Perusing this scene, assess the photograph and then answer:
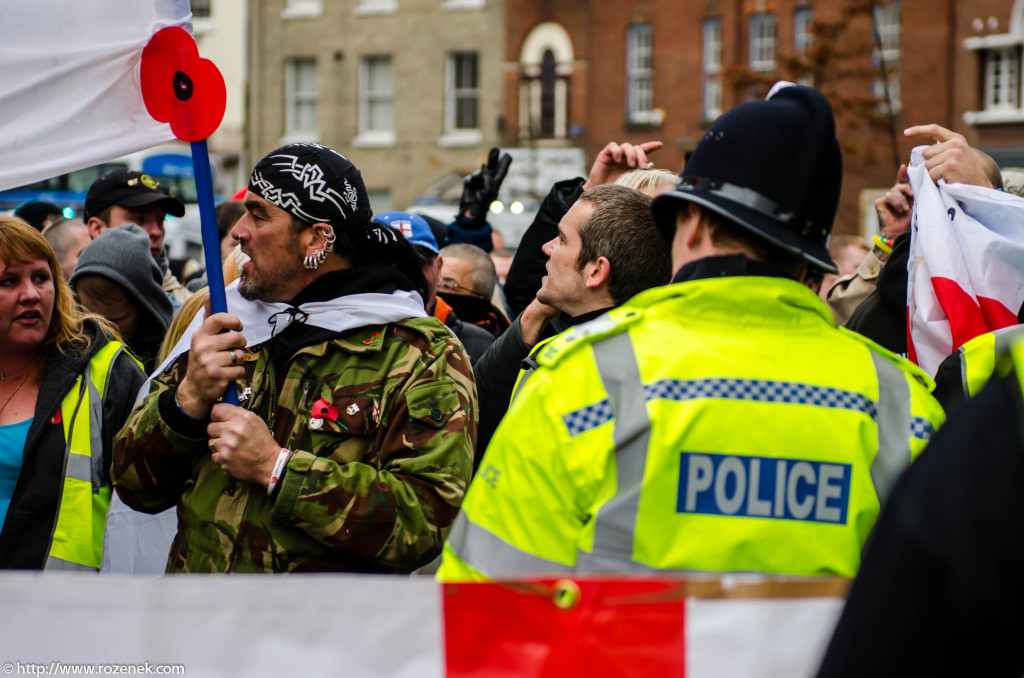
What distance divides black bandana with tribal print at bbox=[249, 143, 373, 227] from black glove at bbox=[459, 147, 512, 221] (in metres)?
3.13

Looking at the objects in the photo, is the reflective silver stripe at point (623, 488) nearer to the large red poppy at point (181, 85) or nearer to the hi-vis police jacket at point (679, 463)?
the hi-vis police jacket at point (679, 463)

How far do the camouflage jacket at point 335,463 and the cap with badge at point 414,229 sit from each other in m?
1.90

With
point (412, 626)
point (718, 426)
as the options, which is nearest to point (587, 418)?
point (718, 426)

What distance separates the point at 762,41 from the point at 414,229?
21.6 metres

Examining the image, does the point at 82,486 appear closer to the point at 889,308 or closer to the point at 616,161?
the point at 616,161

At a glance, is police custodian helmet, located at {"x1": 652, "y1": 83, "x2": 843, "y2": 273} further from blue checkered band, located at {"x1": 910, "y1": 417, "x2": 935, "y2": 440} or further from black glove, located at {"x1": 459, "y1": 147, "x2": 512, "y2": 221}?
black glove, located at {"x1": 459, "y1": 147, "x2": 512, "y2": 221}

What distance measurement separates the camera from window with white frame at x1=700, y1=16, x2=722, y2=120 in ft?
82.6

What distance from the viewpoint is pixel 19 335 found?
340 centimetres

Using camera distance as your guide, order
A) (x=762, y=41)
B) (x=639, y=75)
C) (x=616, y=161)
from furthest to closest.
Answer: (x=639, y=75) < (x=762, y=41) < (x=616, y=161)

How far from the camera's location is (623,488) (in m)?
1.82

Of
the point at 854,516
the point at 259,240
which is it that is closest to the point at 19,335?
the point at 259,240

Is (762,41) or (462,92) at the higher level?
(762,41)

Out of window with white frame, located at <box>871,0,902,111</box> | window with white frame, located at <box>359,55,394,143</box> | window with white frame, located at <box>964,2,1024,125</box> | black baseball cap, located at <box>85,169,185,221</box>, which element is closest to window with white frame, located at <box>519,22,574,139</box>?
window with white frame, located at <box>359,55,394,143</box>

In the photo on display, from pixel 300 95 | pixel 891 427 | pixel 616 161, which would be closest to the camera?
pixel 891 427
